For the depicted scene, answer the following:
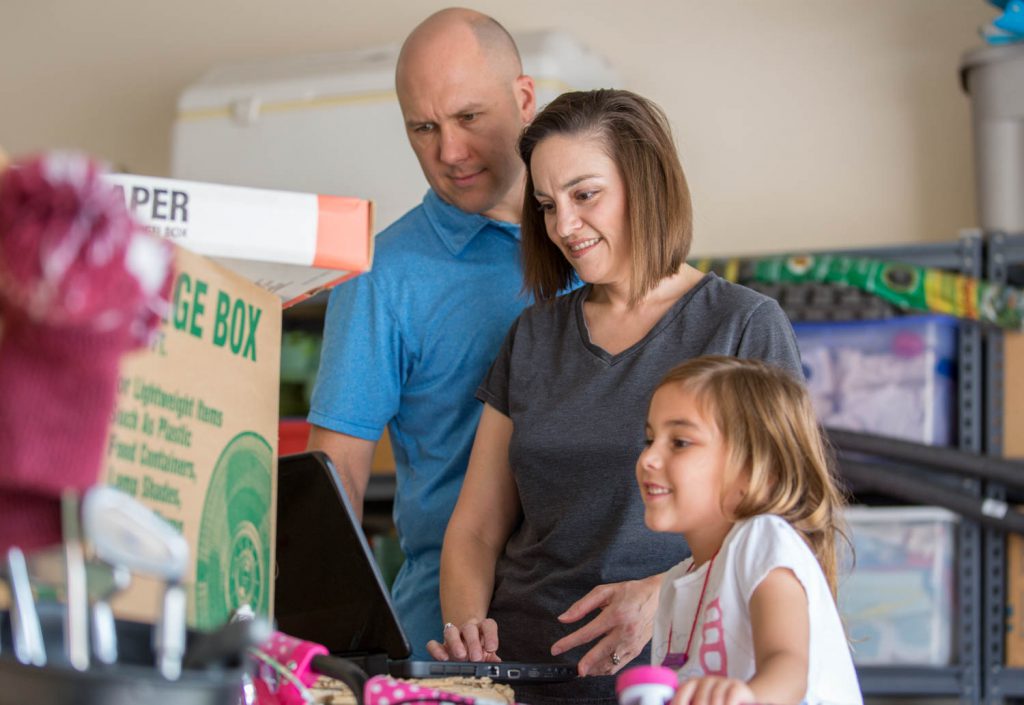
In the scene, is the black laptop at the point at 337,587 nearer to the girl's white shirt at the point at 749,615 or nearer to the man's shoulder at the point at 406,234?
the girl's white shirt at the point at 749,615

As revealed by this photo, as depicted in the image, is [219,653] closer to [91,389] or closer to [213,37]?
[91,389]

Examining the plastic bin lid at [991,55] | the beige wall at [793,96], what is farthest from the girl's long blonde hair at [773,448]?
the beige wall at [793,96]

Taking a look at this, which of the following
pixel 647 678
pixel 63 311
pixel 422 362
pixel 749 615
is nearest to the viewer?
pixel 63 311

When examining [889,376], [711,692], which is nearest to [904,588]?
[889,376]

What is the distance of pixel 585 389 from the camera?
1.34 metres

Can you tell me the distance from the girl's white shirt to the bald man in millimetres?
640

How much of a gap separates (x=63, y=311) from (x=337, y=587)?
65 centimetres

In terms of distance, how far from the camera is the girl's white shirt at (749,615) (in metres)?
0.93

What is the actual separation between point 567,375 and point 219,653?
84 centimetres

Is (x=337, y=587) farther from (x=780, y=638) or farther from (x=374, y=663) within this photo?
(x=780, y=638)

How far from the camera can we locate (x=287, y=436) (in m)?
2.68

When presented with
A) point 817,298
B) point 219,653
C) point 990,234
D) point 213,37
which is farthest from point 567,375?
point 213,37

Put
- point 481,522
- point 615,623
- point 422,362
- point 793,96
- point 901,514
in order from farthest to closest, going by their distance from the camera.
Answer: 1. point 793,96
2. point 901,514
3. point 422,362
4. point 481,522
5. point 615,623

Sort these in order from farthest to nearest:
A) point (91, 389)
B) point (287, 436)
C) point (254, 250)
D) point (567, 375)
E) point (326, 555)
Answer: point (287, 436), point (567, 375), point (326, 555), point (254, 250), point (91, 389)
